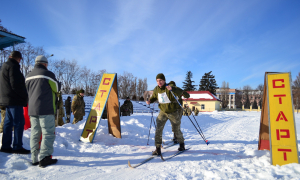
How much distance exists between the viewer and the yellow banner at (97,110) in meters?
4.88

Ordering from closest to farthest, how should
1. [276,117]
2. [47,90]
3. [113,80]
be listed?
[47,90], [276,117], [113,80]

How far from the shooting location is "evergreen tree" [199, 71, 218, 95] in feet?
178

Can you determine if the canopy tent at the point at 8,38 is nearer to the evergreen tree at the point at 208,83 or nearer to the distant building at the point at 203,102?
the distant building at the point at 203,102

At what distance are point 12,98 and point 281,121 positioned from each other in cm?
527

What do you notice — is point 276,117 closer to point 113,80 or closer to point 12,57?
point 113,80

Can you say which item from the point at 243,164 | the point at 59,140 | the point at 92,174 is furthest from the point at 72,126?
the point at 243,164

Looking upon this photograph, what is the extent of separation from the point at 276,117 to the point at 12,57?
5425 mm

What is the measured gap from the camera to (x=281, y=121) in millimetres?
3283

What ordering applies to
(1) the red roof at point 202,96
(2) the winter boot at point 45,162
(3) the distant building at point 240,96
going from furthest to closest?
(3) the distant building at point 240,96
(1) the red roof at point 202,96
(2) the winter boot at point 45,162

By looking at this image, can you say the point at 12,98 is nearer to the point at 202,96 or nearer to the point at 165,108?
the point at 165,108

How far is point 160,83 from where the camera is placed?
422cm

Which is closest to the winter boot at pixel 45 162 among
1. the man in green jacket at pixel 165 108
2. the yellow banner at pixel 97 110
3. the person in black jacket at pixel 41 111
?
the person in black jacket at pixel 41 111

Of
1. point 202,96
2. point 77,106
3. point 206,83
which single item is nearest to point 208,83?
point 206,83

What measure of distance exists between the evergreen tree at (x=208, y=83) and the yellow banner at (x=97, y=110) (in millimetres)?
52756
